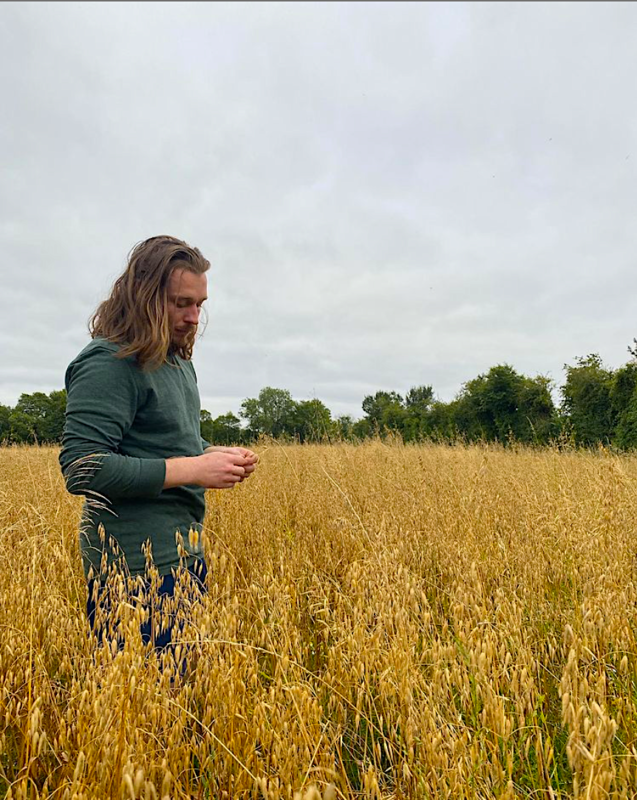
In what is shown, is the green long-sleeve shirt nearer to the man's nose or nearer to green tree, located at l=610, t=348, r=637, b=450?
the man's nose

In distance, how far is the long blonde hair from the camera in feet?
5.79

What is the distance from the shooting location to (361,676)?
143 centimetres

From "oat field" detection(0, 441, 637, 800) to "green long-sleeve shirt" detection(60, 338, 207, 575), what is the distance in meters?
0.18

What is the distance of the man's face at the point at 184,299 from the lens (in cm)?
192

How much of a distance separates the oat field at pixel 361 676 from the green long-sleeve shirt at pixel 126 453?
18cm

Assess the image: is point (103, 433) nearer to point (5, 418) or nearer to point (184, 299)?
point (184, 299)

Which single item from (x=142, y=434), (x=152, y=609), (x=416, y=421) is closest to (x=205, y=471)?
(x=142, y=434)

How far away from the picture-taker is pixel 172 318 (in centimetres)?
196

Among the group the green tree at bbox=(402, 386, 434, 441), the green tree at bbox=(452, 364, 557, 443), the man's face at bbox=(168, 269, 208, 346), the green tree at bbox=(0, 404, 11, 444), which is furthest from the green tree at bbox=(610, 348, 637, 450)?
the green tree at bbox=(0, 404, 11, 444)

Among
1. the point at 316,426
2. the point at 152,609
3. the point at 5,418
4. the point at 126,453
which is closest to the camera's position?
the point at 152,609

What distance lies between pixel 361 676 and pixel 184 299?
4.89 feet

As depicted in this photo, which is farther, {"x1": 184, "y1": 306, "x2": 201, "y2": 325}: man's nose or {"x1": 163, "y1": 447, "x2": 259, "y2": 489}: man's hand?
{"x1": 184, "y1": 306, "x2": 201, "y2": 325}: man's nose

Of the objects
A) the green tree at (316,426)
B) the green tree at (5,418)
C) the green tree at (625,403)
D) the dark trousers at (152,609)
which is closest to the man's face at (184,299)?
the dark trousers at (152,609)

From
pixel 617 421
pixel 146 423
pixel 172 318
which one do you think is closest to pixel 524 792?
pixel 146 423
